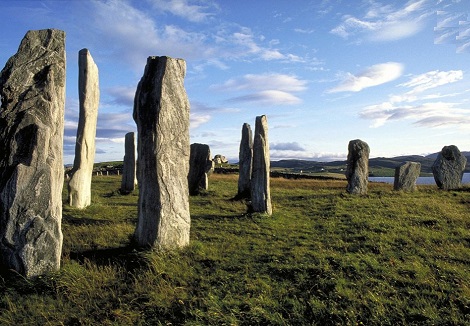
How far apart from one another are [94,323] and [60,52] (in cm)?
637

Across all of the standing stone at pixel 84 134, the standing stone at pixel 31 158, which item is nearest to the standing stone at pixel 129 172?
the standing stone at pixel 84 134

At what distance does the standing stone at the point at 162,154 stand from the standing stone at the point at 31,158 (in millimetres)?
1883

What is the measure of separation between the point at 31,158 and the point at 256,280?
5494mm

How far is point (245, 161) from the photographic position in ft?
72.3

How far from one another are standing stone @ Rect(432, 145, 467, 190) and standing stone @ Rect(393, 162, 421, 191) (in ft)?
4.61

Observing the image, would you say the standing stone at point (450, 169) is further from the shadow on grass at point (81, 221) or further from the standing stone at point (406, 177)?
the shadow on grass at point (81, 221)

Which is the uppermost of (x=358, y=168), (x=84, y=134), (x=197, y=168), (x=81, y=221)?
(x=84, y=134)

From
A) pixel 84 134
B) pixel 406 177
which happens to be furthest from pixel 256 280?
pixel 406 177

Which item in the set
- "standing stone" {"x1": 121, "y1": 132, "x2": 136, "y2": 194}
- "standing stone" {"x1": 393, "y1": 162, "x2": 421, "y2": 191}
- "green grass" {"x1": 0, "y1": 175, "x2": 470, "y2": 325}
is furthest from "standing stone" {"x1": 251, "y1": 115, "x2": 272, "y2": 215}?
"standing stone" {"x1": 393, "y1": 162, "x2": 421, "y2": 191}

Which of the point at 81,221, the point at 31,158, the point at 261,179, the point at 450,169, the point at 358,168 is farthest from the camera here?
the point at 450,169

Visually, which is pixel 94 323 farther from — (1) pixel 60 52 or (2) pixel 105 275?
(1) pixel 60 52

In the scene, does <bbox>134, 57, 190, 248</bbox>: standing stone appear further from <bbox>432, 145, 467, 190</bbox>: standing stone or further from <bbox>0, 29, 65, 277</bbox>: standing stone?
<bbox>432, 145, 467, 190</bbox>: standing stone

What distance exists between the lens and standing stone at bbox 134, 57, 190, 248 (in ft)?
30.4

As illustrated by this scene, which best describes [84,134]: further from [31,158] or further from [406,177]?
[406,177]
